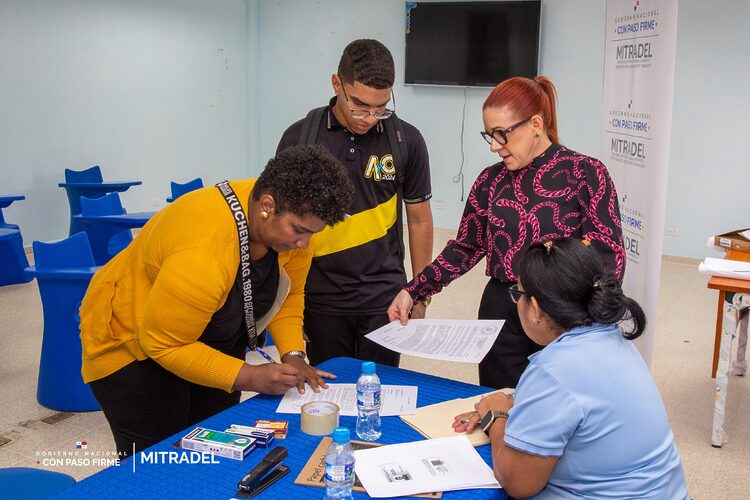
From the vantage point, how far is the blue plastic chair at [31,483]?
5.65 feet

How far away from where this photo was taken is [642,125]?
3074 millimetres

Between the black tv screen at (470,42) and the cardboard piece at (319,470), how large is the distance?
6.22 m

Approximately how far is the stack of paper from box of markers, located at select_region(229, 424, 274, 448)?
341mm

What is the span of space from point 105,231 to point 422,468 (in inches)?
156

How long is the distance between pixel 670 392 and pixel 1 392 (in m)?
3.41

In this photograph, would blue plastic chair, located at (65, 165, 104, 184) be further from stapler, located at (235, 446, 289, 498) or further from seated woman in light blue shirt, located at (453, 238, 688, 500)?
seated woman in light blue shirt, located at (453, 238, 688, 500)

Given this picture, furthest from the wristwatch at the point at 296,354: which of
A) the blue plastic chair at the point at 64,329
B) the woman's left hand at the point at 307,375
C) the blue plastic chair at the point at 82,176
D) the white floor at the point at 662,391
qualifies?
the blue plastic chair at the point at 82,176

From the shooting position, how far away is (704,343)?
4.64 m

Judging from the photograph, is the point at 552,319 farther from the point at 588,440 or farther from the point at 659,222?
the point at 659,222

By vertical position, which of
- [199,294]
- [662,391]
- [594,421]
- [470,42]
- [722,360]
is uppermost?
[470,42]

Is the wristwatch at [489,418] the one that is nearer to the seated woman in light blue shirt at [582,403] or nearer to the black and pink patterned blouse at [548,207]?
the seated woman in light blue shirt at [582,403]

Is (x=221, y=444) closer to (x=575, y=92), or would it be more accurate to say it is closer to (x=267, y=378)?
(x=267, y=378)

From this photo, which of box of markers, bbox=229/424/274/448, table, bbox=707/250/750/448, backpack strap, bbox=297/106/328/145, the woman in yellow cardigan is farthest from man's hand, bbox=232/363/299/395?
table, bbox=707/250/750/448

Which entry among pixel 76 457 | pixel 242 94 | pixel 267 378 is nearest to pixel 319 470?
pixel 267 378
